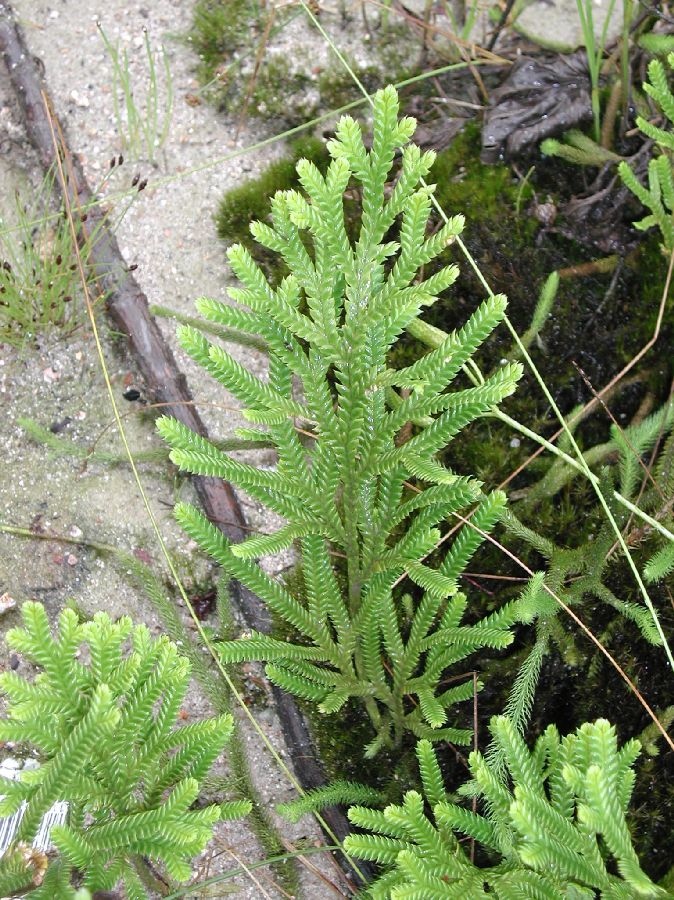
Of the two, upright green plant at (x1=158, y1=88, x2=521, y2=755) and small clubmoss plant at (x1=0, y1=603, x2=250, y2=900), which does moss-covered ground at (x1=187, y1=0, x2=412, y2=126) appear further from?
small clubmoss plant at (x1=0, y1=603, x2=250, y2=900)

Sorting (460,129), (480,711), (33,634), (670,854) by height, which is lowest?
(670,854)

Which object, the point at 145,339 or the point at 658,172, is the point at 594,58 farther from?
the point at 145,339

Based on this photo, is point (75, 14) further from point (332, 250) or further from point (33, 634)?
point (33, 634)

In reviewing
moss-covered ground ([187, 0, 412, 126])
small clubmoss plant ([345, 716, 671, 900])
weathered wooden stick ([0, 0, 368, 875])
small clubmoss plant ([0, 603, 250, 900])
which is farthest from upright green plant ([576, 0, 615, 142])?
small clubmoss plant ([0, 603, 250, 900])

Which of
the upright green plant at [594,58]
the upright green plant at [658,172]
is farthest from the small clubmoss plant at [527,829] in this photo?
the upright green plant at [594,58]

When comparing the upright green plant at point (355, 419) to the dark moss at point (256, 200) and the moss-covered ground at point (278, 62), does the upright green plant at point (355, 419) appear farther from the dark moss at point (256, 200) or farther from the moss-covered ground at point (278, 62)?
the moss-covered ground at point (278, 62)

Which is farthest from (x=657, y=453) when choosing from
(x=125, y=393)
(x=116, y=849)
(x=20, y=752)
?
(x=20, y=752)

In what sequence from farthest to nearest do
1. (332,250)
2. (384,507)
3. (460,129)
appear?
(460,129) < (384,507) < (332,250)

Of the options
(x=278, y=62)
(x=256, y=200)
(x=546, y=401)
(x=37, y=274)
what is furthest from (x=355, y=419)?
(x=278, y=62)
